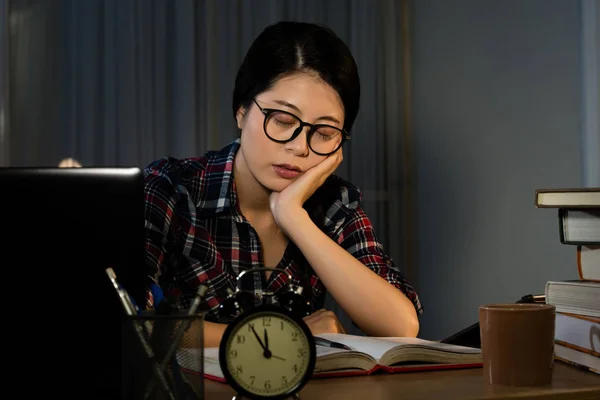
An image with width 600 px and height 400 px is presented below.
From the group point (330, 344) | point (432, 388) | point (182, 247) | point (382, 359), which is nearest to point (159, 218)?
point (182, 247)

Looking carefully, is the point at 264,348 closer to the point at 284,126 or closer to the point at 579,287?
the point at 579,287

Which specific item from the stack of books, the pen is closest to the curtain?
the pen

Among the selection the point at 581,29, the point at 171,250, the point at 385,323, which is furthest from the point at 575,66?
the point at 171,250

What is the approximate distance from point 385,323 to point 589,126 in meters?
0.91

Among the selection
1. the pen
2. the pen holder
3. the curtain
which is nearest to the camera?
the pen holder

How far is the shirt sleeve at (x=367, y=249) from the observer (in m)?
1.83

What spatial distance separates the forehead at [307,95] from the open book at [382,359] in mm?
716

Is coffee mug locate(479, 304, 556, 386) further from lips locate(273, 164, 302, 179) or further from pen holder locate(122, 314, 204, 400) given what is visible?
lips locate(273, 164, 302, 179)

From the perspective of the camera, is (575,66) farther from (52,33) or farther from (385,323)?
(52,33)

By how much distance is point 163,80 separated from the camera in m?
2.79

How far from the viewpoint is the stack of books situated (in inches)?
41.1

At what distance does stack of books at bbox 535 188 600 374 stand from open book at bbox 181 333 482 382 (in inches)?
5.2

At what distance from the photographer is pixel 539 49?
7.84 ft

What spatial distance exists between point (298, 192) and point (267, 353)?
0.97 meters
